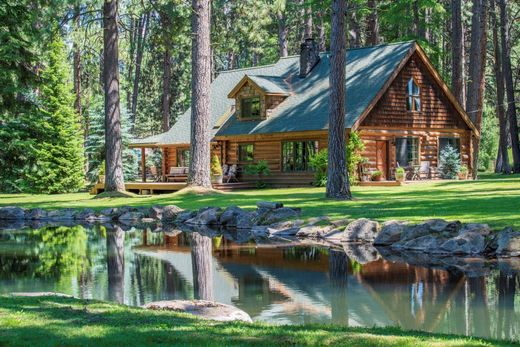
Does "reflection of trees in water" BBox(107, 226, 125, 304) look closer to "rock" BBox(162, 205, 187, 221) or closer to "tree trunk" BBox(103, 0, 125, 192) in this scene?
"rock" BBox(162, 205, 187, 221)

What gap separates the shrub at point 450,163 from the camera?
35594 millimetres

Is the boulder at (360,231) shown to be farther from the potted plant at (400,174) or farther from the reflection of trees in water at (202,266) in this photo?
the potted plant at (400,174)

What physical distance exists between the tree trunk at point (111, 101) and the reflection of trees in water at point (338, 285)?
15544 millimetres

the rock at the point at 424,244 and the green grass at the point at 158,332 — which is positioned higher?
the green grass at the point at 158,332

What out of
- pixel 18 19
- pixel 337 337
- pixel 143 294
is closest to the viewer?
pixel 337 337

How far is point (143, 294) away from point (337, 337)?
5.04 meters

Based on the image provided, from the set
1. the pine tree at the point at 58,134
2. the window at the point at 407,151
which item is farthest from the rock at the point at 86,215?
the window at the point at 407,151

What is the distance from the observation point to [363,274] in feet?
40.4

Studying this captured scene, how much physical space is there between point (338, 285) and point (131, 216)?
13330 mm

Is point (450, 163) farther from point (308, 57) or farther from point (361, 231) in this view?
point (361, 231)

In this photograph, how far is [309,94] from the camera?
1423 inches

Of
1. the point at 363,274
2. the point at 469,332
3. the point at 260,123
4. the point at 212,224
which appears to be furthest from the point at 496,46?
the point at 469,332

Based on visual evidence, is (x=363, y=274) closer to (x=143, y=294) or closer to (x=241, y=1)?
(x=143, y=294)

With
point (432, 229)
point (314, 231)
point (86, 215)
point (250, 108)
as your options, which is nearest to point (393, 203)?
point (314, 231)
